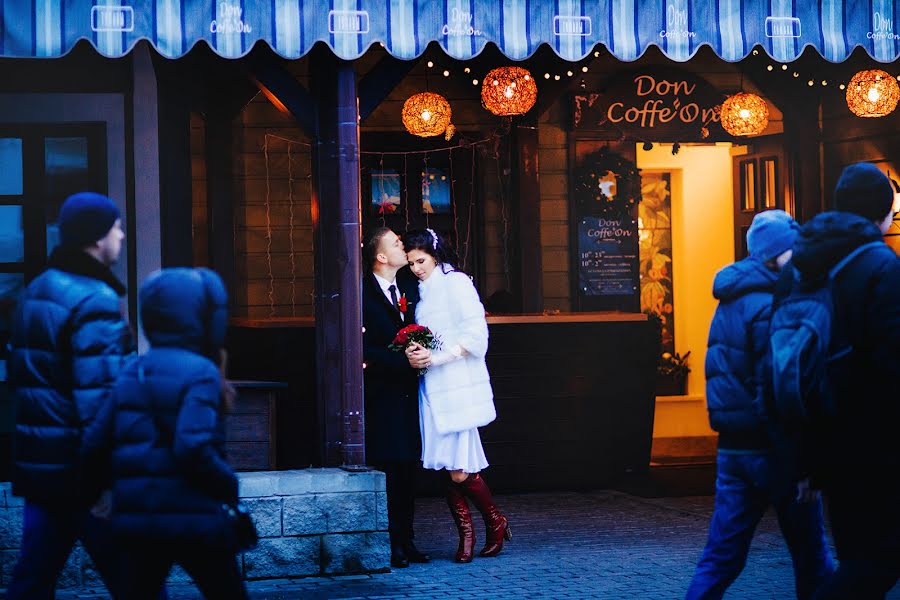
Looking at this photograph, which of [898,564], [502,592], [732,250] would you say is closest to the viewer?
[898,564]

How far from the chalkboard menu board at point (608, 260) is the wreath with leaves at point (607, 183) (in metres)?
0.11

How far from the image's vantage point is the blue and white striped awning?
7328 millimetres

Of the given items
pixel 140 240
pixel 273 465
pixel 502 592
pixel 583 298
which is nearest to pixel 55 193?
pixel 140 240

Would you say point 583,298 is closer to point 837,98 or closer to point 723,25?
point 837,98

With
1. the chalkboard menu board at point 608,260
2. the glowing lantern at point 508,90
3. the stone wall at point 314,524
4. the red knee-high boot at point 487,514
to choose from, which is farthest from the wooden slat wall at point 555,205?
the stone wall at point 314,524

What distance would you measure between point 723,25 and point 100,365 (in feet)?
14.0

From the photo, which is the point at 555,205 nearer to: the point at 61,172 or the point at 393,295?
the point at 393,295

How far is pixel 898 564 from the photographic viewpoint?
16.5 ft

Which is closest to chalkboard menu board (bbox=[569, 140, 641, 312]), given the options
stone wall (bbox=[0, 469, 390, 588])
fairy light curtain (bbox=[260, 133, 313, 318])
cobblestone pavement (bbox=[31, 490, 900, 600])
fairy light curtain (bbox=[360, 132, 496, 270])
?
fairy light curtain (bbox=[360, 132, 496, 270])

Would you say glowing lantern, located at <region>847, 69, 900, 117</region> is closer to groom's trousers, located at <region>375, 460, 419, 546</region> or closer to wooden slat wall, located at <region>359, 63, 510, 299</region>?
wooden slat wall, located at <region>359, 63, 510, 299</region>

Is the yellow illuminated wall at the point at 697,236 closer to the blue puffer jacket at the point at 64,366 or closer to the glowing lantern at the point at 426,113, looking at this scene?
the glowing lantern at the point at 426,113

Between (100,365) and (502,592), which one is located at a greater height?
(100,365)

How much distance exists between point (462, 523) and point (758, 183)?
6366mm

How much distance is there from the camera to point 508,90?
1157cm
